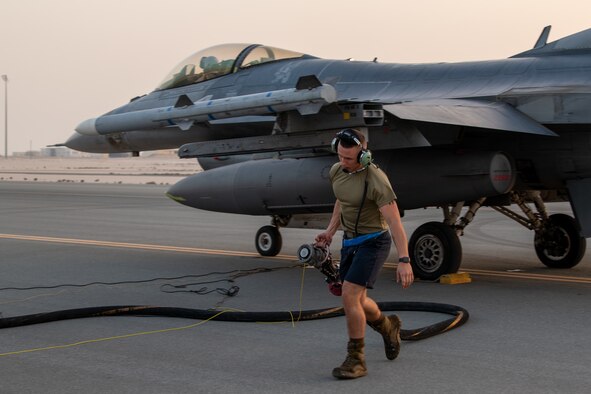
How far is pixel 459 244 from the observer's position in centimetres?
1156

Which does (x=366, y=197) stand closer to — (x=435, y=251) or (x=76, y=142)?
(x=435, y=251)

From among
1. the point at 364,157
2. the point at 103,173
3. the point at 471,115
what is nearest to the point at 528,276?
the point at 471,115

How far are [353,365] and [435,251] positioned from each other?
5.43m

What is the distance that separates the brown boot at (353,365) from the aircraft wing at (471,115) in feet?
13.6

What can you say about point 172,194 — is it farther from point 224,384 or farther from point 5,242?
point 224,384

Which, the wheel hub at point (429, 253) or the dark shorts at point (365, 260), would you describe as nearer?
the dark shorts at point (365, 260)

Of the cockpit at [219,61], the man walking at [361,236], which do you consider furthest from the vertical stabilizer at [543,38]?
the man walking at [361,236]

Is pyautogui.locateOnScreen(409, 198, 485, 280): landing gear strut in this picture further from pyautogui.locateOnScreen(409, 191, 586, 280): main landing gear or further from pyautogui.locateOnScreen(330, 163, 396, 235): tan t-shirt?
pyautogui.locateOnScreen(330, 163, 396, 235): tan t-shirt

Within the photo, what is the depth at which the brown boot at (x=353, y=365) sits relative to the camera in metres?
6.35

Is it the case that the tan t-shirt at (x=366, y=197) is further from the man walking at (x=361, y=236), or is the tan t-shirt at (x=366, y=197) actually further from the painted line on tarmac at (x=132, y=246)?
the painted line on tarmac at (x=132, y=246)

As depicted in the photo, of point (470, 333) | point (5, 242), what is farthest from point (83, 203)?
point (470, 333)

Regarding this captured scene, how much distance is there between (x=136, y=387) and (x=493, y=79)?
7.73 m

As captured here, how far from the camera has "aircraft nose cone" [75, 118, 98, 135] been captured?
13.7 m

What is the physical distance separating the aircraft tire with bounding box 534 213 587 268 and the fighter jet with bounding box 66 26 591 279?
2 cm
